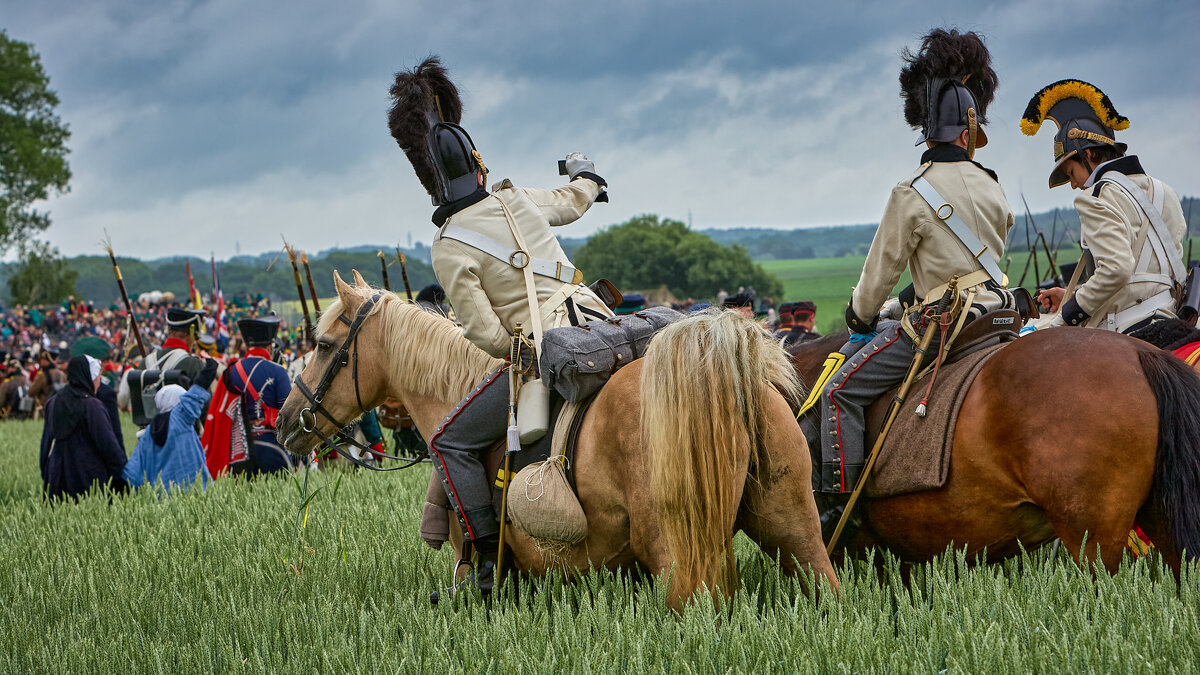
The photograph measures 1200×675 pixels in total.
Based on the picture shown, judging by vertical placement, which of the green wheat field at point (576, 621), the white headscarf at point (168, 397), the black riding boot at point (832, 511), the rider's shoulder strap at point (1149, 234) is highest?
the rider's shoulder strap at point (1149, 234)

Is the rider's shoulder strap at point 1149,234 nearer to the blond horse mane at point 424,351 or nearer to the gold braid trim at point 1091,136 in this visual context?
the gold braid trim at point 1091,136

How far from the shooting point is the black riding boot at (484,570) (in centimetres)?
444

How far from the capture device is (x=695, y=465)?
347cm

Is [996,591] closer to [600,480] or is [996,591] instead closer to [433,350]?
[600,480]

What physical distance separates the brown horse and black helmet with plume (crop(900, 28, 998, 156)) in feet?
3.69

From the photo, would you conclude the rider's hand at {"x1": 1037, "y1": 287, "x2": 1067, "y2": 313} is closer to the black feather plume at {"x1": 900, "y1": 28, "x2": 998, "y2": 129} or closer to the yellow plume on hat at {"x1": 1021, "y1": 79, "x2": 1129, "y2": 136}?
the yellow plume on hat at {"x1": 1021, "y1": 79, "x2": 1129, "y2": 136}

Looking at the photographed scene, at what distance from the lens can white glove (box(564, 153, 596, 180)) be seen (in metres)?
5.00

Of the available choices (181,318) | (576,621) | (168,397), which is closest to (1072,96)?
(576,621)

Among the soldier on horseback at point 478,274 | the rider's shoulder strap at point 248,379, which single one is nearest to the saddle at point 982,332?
the soldier on horseback at point 478,274

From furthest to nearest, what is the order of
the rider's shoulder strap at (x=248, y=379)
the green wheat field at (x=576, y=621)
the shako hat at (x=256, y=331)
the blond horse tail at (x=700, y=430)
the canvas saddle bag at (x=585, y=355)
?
the shako hat at (x=256, y=331) < the rider's shoulder strap at (x=248, y=379) < the canvas saddle bag at (x=585, y=355) < the blond horse tail at (x=700, y=430) < the green wheat field at (x=576, y=621)

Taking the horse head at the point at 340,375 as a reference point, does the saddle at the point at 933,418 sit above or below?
below

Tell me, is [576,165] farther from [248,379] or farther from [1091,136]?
[248,379]

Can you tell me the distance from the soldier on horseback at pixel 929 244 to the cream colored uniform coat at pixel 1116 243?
0.69m

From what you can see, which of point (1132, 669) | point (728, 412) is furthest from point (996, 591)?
point (728, 412)
